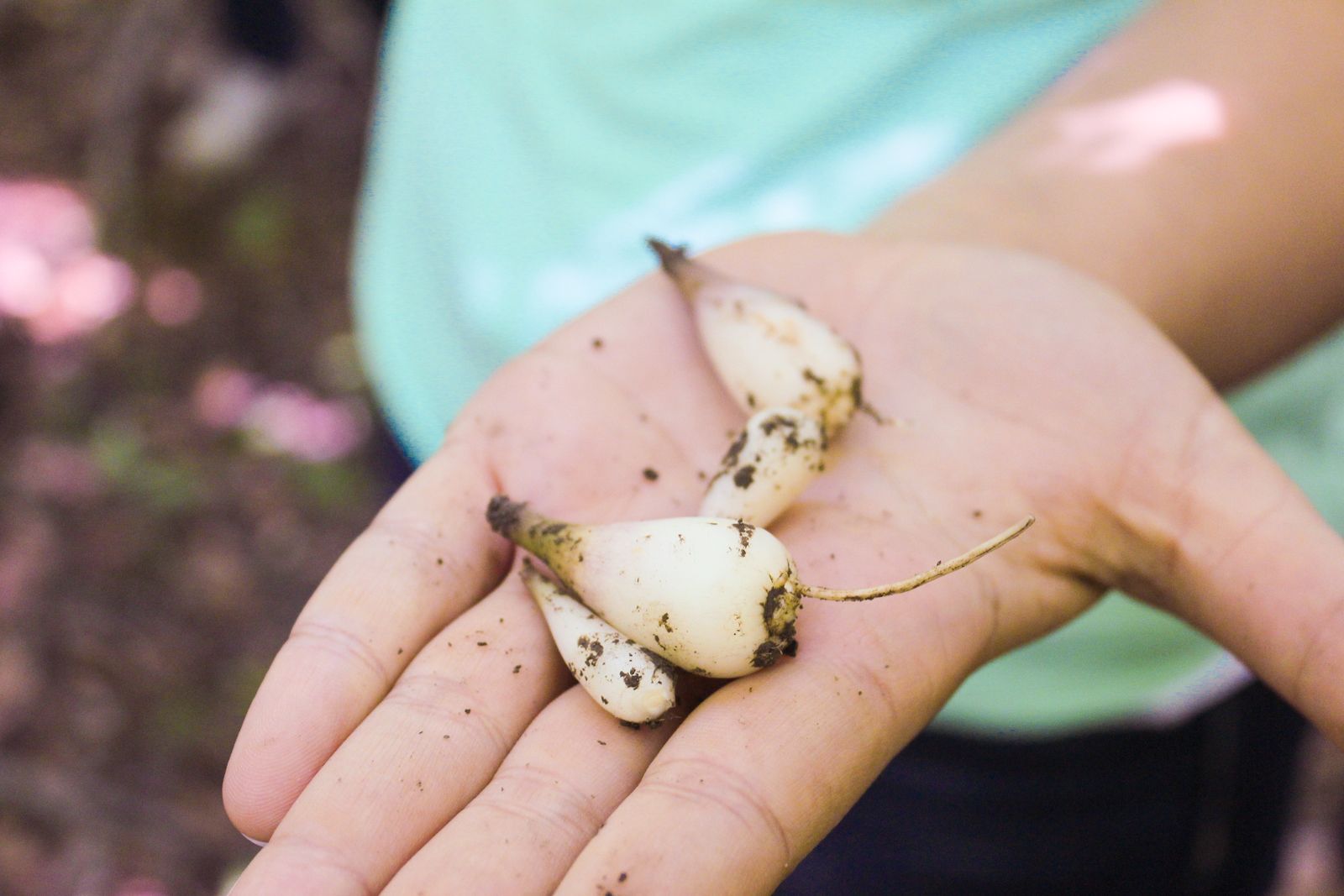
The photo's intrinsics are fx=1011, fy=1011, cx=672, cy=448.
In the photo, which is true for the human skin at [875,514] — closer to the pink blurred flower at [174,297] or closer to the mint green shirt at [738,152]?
the mint green shirt at [738,152]

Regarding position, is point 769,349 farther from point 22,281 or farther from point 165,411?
point 22,281

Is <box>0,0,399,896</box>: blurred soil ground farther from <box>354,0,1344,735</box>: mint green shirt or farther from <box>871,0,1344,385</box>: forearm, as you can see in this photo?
<box>871,0,1344,385</box>: forearm

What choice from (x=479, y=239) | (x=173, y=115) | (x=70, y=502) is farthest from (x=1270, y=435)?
(x=173, y=115)

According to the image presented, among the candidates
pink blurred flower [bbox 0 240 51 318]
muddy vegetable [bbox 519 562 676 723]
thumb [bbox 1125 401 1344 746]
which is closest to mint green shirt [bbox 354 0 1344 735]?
thumb [bbox 1125 401 1344 746]

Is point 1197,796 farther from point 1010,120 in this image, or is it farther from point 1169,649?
point 1010,120

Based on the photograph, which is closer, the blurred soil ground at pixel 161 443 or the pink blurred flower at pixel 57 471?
the blurred soil ground at pixel 161 443

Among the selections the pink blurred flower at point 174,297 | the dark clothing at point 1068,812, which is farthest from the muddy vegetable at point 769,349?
the pink blurred flower at point 174,297
